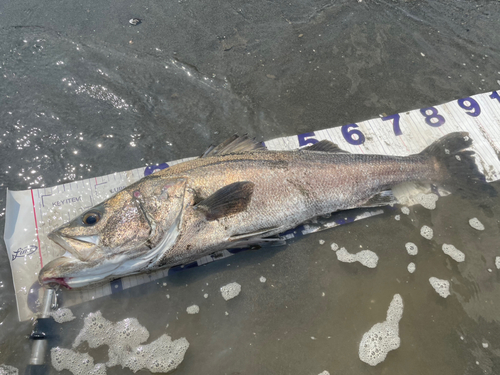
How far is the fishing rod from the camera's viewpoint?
8.54 feet

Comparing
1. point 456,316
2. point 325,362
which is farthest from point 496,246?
point 325,362

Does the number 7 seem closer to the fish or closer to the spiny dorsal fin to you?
the fish

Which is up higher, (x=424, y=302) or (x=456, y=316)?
(x=424, y=302)

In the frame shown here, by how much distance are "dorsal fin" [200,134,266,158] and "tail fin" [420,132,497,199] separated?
2.10m

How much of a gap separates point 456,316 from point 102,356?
3487mm

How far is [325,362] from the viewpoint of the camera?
2.75m

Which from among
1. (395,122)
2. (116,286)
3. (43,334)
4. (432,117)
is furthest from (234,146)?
(432,117)

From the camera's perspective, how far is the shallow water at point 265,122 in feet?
9.33

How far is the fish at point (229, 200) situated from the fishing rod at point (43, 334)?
0.34 metres

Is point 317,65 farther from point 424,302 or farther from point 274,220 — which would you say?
point 424,302

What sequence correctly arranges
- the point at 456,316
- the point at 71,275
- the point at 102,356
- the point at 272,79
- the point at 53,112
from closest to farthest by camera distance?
1. the point at 71,275
2. the point at 102,356
3. the point at 456,316
4. the point at 53,112
5. the point at 272,79

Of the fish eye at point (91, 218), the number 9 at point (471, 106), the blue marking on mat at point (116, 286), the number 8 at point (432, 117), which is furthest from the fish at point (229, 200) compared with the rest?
the number 9 at point (471, 106)

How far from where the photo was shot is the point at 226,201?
9.13ft

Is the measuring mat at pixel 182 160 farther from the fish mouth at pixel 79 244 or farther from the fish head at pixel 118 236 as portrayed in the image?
the fish mouth at pixel 79 244
